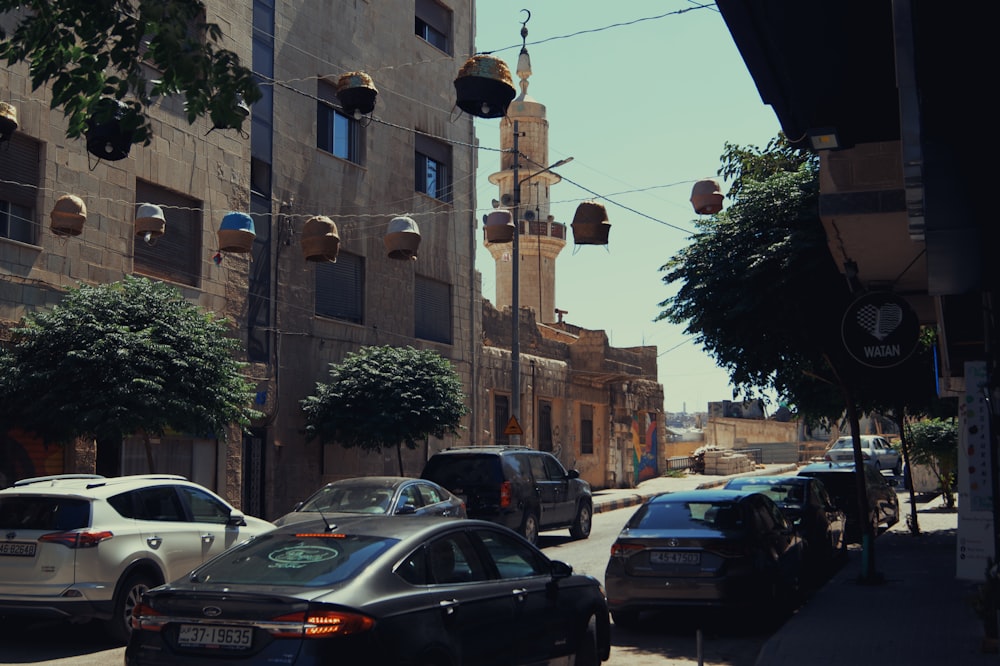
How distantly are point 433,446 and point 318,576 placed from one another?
2151 cm

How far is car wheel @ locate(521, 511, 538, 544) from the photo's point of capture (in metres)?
18.5

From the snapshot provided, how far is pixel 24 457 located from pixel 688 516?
35.2 ft

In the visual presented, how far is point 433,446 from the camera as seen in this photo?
90.8 feet

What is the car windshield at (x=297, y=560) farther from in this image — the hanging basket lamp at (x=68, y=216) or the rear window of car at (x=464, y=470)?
the rear window of car at (x=464, y=470)

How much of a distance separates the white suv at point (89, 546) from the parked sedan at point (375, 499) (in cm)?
284

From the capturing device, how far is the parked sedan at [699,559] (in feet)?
34.8

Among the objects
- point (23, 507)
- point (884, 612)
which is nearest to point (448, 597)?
point (23, 507)

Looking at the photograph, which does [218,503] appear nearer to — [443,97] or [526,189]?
[443,97]

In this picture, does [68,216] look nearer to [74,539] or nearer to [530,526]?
[74,539]

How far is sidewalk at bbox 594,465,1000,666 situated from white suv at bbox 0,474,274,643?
19.8ft

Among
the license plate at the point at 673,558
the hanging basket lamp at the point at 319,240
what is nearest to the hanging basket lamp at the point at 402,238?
the hanging basket lamp at the point at 319,240

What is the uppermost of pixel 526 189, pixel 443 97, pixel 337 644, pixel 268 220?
pixel 526 189

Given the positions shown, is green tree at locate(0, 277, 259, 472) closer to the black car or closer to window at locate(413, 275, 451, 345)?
the black car

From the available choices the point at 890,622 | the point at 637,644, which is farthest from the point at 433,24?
the point at 890,622
